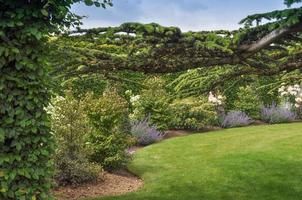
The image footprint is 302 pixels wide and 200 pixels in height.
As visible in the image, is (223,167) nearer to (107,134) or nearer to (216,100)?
(107,134)

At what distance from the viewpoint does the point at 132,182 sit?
11.2 meters

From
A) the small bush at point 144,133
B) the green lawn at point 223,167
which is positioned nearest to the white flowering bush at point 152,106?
the small bush at point 144,133

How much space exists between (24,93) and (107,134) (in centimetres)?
585

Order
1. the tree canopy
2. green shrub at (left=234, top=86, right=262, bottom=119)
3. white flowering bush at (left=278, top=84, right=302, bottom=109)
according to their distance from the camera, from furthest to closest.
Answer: green shrub at (left=234, top=86, right=262, bottom=119), white flowering bush at (left=278, top=84, right=302, bottom=109), the tree canopy

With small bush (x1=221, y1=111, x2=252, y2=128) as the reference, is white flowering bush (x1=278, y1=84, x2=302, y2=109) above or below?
above

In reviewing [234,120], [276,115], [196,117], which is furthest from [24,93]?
[276,115]

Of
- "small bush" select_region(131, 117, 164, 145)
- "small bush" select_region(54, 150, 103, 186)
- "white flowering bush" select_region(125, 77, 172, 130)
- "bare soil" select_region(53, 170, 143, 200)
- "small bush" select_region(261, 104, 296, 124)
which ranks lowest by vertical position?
"bare soil" select_region(53, 170, 143, 200)


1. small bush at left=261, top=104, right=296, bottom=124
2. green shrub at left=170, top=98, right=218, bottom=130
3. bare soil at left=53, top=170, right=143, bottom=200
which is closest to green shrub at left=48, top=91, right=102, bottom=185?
bare soil at left=53, top=170, right=143, bottom=200

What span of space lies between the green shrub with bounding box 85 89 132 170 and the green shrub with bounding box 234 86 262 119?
399 inches

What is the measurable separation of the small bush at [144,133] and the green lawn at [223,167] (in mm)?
508

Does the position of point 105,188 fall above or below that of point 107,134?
below

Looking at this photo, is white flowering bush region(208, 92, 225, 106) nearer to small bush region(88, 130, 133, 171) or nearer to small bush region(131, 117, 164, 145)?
small bush region(131, 117, 164, 145)

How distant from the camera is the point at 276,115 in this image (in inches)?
826

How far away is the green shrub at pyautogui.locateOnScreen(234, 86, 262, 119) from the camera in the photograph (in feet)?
69.5
